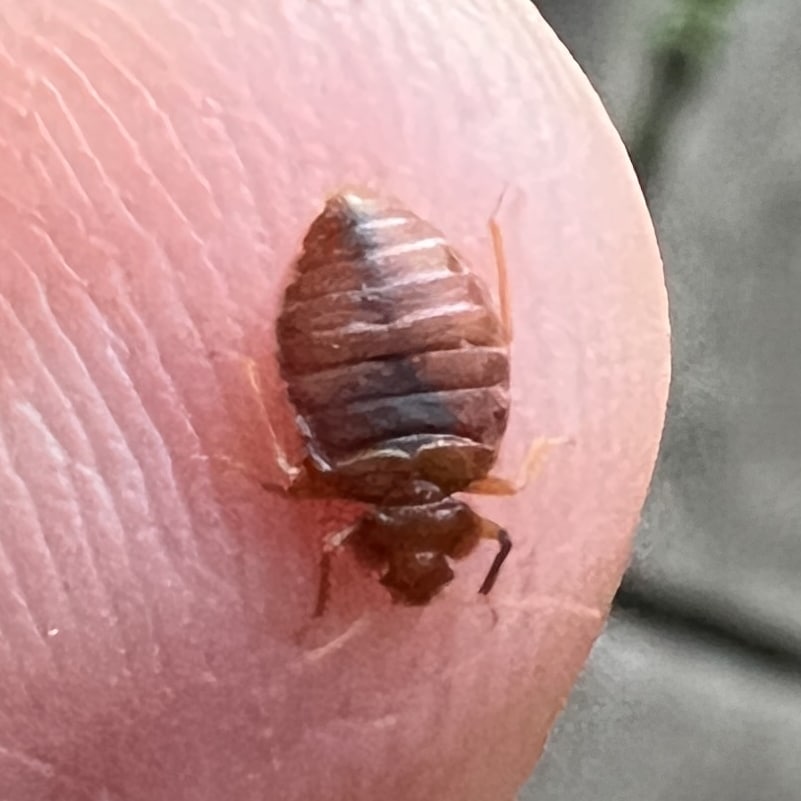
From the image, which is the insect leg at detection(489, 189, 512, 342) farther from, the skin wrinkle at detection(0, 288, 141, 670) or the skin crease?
the skin wrinkle at detection(0, 288, 141, 670)

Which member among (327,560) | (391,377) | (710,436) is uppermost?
(391,377)

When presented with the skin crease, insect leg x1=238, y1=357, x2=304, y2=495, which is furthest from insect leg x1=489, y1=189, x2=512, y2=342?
insect leg x1=238, y1=357, x2=304, y2=495

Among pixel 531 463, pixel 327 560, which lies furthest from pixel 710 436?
pixel 327 560

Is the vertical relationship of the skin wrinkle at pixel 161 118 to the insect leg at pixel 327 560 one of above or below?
above

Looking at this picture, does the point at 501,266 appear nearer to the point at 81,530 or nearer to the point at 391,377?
the point at 391,377

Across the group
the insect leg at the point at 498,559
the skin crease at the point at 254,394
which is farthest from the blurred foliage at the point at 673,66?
the insect leg at the point at 498,559

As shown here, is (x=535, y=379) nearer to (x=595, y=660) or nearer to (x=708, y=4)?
(x=595, y=660)

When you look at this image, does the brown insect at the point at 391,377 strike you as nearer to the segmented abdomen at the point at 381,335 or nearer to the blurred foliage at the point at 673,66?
the segmented abdomen at the point at 381,335
